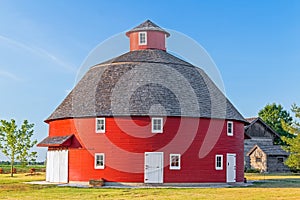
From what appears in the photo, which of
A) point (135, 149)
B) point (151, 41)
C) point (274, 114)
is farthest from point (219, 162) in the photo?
point (274, 114)

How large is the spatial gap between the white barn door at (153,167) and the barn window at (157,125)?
141 cm

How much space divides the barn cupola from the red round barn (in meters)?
2.11

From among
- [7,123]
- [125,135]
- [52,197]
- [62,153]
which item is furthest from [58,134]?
[7,123]

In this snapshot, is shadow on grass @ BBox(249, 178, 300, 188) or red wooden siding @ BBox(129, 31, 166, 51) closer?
shadow on grass @ BBox(249, 178, 300, 188)

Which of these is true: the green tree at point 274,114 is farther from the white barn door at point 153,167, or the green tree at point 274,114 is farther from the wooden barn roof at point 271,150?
the white barn door at point 153,167

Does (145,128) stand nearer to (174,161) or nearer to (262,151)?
(174,161)

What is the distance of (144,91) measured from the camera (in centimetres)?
2998

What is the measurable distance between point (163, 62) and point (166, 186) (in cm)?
861

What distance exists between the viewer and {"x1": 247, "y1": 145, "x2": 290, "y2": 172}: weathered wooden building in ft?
169

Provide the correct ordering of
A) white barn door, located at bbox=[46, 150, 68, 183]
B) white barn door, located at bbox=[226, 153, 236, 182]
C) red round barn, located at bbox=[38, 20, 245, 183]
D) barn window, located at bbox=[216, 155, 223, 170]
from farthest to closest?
white barn door, located at bbox=[226, 153, 236, 182] < white barn door, located at bbox=[46, 150, 68, 183] < barn window, located at bbox=[216, 155, 223, 170] < red round barn, located at bbox=[38, 20, 245, 183]

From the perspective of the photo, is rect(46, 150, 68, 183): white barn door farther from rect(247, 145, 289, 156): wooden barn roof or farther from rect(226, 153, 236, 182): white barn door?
rect(247, 145, 289, 156): wooden barn roof

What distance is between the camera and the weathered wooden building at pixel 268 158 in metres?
51.6

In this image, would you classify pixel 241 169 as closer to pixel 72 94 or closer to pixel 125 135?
pixel 125 135

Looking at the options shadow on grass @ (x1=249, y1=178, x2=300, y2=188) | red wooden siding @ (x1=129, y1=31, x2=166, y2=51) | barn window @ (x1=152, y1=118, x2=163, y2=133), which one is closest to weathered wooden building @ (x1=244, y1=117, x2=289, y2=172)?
shadow on grass @ (x1=249, y1=178, x2=300, y2=188)
